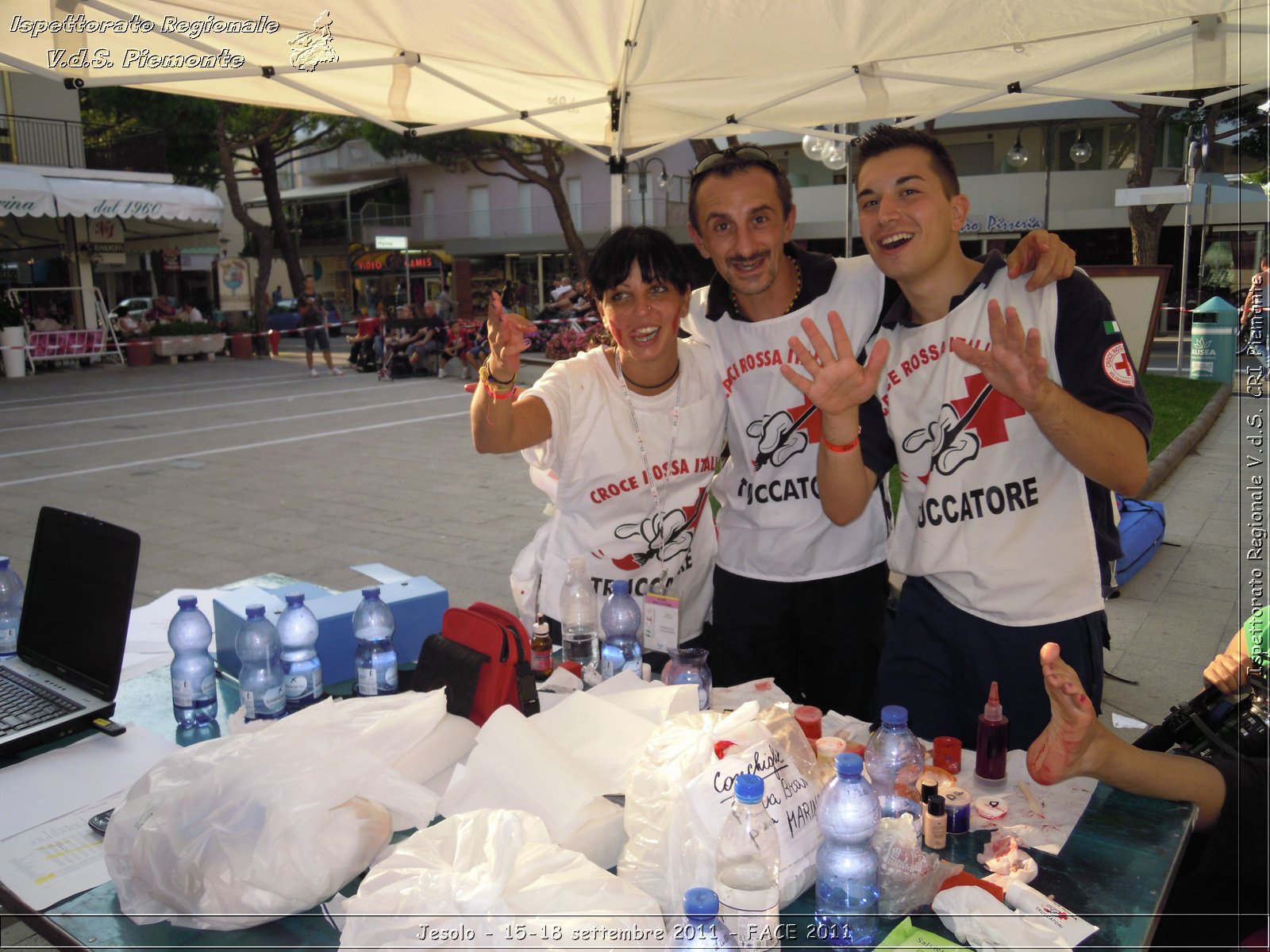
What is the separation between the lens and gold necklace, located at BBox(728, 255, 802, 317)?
9.30ft

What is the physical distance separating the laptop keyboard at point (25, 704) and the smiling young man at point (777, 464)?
1857 millimetres

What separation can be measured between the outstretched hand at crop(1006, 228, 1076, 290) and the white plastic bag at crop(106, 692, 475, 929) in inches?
72.7

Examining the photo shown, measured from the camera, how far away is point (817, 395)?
90.1 inches

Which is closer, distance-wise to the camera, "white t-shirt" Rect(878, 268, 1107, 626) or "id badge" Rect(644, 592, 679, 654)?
"white t-shirt" Rect(878, 268, 1107, 626)

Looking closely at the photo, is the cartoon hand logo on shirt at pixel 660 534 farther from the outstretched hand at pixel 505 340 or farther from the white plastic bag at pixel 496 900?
the white plastic bag at pixel 496 900

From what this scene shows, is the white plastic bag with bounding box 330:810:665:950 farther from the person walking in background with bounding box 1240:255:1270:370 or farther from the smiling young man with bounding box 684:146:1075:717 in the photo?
the person walking in background with bounding box 1240:255:1270:370

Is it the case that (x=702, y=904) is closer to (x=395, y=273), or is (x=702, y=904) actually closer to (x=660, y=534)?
(x=660, y=534)

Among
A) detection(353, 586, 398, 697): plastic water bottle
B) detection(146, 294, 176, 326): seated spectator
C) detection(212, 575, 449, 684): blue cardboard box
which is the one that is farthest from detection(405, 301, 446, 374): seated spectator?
detection(353, 586, 398, 697): plastic water bottle

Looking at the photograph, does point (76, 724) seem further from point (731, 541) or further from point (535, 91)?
point (535, 91)

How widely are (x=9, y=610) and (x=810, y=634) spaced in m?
2.53

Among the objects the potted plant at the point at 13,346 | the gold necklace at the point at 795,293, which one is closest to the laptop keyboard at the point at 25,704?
the gold necklace at the point at 795,293

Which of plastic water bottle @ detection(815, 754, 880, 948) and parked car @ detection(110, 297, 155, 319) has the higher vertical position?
parked car @ detection(110, 297, 155, 319)

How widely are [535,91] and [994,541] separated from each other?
3420mm

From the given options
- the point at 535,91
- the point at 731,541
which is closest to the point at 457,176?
the point at 535,91
